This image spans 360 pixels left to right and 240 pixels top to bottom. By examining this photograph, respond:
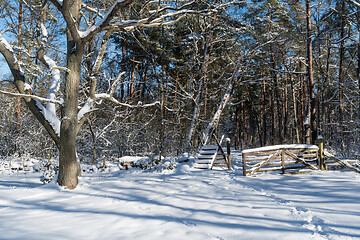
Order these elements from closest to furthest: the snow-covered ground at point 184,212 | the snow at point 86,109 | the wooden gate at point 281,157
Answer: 1. the snow-covered ground at point 184,212
2. the snow at point 86,109
3. the wooden gate at point 281,157

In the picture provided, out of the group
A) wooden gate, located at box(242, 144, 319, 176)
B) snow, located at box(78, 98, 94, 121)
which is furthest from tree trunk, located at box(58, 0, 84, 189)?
wooden gate, located at box(242, 144, 319, 176)

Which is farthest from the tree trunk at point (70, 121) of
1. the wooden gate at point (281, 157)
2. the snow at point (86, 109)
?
the wooden gate at point (281, 157)

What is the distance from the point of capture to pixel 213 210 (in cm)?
434

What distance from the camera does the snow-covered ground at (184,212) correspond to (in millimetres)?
3205

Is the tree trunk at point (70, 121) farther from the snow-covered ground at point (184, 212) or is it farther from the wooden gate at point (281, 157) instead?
the wooden gate at point (281, 157)

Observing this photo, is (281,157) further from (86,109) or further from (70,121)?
(70,121)

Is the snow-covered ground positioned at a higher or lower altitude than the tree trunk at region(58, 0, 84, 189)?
lower

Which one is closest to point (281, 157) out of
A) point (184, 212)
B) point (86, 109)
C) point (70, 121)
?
point (184, 212)

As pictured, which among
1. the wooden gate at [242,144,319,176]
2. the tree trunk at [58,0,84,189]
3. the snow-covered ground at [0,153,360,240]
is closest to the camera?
the snow-covered ground at [0,153,360,240]

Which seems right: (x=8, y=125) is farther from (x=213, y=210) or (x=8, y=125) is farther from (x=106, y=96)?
(x=213, y=210)

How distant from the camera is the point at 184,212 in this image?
13.8 ft

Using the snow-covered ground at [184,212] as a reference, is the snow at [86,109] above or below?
above

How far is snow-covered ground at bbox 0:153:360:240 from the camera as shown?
321 cm

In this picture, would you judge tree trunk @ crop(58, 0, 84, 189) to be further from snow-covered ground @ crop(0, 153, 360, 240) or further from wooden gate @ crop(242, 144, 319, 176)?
wooden gate @ crop(242, 144, 319, 176)
